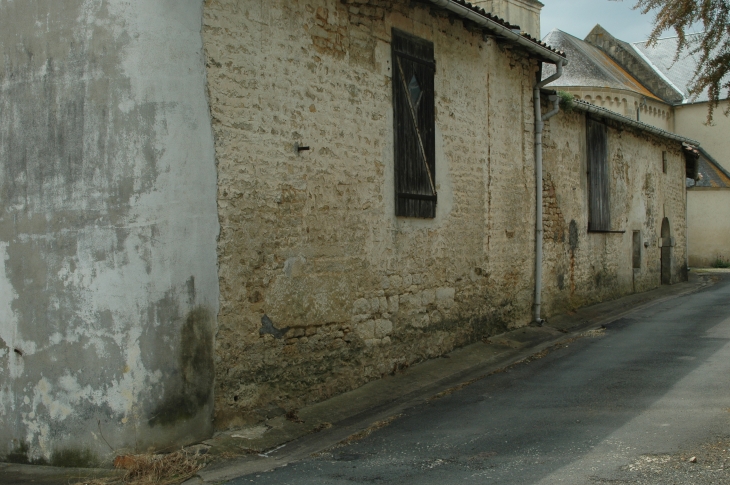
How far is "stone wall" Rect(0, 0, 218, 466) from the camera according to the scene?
5.85 m

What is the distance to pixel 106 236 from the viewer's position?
5.91m

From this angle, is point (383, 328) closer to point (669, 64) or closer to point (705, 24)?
point (705, 24)

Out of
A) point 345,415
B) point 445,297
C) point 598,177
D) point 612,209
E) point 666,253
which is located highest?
point 598,177

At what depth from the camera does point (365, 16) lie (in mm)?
8289

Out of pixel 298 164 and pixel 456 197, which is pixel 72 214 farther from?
pixel 456 197

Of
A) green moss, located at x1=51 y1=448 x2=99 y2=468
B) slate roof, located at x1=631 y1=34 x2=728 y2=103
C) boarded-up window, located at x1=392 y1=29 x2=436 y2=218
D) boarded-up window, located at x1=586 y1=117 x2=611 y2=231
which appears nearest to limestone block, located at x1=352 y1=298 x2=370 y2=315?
boarded-up window, located at x1=392 y1=29 x2=436 y2=218

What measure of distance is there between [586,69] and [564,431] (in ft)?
87.8

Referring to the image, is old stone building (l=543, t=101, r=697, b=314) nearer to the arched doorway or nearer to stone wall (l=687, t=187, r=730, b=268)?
the arched doorway

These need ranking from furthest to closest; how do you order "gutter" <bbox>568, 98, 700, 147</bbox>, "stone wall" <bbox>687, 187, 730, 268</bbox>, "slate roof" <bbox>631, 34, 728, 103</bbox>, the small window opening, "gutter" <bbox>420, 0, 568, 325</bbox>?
"slate roof" <bbox>631, 34, 728, 103</bbox>
"stone wall" <bbox>687, 187, 730, 268</bbox>
the small window opening
"gutter" <bbox>568, 98, 700, 147</bbox>
"gutter" <bbox>420, 0, 568, 325</bbox>

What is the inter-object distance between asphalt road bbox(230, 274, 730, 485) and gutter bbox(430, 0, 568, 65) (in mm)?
4531

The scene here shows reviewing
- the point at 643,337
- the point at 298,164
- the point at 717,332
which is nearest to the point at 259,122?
the point at 298,164

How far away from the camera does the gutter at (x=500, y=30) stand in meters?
8.79

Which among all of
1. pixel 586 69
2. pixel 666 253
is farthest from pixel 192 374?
pixel 586 69

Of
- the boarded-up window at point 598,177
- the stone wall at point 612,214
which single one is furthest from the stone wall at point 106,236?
the boarded-up window at point 598,177
